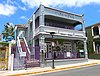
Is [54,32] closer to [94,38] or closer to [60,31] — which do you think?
[60,31]

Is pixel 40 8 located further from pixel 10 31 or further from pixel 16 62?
pixel 10 31

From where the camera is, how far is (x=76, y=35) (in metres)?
24.1

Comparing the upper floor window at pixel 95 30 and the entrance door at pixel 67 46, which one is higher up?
the upper floor window at pixel 95 30

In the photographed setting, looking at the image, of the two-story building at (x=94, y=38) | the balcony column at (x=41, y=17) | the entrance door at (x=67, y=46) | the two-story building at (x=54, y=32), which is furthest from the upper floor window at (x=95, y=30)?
the balcony column at (x=41, y=17)

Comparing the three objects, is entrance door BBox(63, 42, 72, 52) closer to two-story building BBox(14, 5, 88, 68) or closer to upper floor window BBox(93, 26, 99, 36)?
two-story building BBox(14, 5, 88, 68)

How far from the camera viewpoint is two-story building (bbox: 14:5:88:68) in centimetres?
2020

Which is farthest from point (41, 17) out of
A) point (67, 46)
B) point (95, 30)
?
point (95, 30)

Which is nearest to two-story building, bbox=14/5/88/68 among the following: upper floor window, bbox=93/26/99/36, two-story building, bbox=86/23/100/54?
two-story building, bbox=86/23/100/54

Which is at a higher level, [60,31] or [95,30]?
[95,30]

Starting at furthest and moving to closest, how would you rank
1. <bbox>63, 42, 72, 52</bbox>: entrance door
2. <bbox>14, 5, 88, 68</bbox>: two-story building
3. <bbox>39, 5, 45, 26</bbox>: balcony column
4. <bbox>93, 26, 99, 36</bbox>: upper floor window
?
1. <bbox>93, 26, 99, 36</bbox>: upper floor window
2. <bbox>63, 42, 72, 52</bbox>: entrance door
3. <bbox>39, 5, 45, 26</bbox>: balcony column
4. <bbox>14, 5, 88, 68</bbox>: two-story building

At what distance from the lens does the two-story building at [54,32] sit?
795 inches

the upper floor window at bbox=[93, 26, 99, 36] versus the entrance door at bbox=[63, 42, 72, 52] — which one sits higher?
the upper floor window at bbox=[93, 26, 99, 36]

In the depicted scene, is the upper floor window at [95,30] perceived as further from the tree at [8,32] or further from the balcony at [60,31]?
the tree at [8,32]

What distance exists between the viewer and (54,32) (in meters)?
19.3
